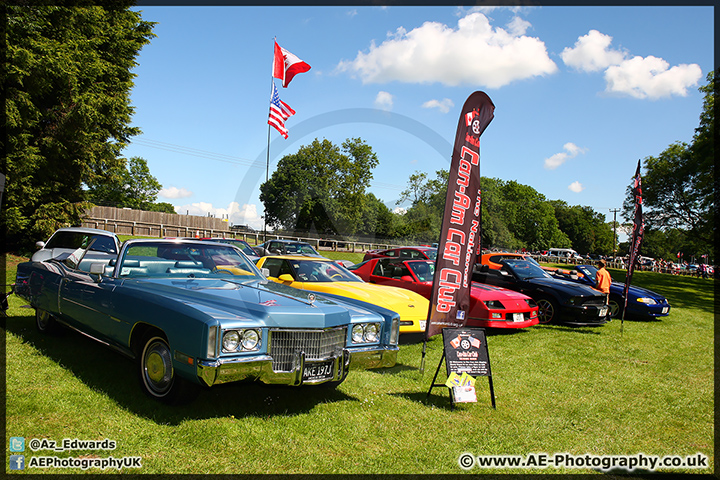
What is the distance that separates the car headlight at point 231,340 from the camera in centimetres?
376

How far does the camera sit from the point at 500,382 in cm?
594

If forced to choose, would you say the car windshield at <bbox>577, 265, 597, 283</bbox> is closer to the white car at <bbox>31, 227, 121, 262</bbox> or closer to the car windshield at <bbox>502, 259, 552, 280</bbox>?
the car windshield at <bbox>502, 259, 552, 280</bbox>

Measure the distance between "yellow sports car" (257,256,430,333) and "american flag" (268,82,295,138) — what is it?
880 centimetres

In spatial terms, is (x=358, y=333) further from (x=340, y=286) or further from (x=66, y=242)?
(x=66, y=242)

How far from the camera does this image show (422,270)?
1018 centimetres

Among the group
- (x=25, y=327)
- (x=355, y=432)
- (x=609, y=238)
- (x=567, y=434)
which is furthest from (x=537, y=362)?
(x=609, y=238)

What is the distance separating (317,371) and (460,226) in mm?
2587

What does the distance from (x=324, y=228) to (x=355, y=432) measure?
45477 millimetres

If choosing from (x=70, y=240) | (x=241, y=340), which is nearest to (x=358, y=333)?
(x=241, y=340)

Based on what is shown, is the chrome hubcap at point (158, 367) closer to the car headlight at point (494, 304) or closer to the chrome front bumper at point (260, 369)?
the chrome front bumper at point (260, 369)

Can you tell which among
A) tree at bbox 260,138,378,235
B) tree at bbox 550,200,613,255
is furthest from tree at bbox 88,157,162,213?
tree at bbox 550,200,613,255

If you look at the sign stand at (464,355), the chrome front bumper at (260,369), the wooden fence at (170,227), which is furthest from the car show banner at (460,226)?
the wooden fence at (170,227)

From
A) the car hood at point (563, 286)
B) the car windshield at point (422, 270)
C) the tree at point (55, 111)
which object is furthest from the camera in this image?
the tree at point (55, 111)

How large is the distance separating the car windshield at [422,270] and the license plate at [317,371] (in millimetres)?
5752
